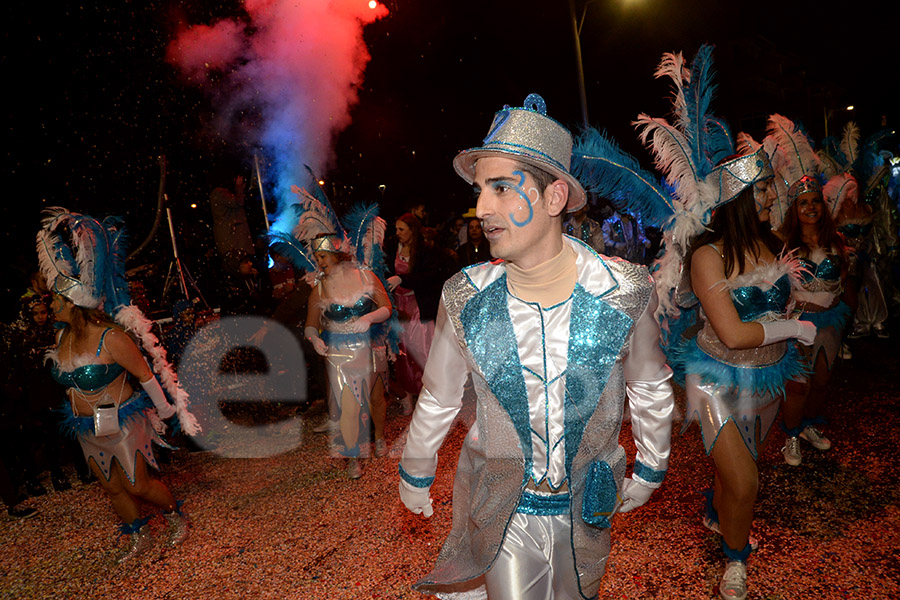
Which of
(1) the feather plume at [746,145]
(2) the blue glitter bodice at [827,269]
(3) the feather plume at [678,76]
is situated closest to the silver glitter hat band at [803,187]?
(2) the blue glitter bodice at [827,269]

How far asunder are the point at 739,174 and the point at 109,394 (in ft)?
13.3

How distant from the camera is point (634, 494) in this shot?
200cm

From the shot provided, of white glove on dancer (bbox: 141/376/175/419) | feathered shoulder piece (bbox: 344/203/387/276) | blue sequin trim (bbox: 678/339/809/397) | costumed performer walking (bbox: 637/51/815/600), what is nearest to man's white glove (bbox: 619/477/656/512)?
costumed performer walking (bbox: 637/51/815/600)

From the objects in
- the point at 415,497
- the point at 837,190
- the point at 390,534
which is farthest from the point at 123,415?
the point at 837,190

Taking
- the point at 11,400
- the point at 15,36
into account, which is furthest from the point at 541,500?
the point at 15,36

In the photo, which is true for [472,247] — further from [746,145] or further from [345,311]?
[746,145]

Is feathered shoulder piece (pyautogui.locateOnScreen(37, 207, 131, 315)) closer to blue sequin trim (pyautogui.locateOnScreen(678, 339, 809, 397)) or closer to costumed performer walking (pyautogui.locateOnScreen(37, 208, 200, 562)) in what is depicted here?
costumed performer walking (pyautogui.locateOnScreen(37, 208, 200, 562))

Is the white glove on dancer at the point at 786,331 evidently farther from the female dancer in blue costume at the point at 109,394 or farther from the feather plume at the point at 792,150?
the female dancer in blue costume at the point at 109,394

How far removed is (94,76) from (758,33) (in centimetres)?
4262

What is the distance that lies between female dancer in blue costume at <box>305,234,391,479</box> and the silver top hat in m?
3.04

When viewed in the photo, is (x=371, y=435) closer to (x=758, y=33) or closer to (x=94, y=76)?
(x=94, y=76)

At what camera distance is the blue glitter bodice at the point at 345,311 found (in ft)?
15.6

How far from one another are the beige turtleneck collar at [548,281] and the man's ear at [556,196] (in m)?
0.15

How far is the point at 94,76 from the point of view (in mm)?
7199
